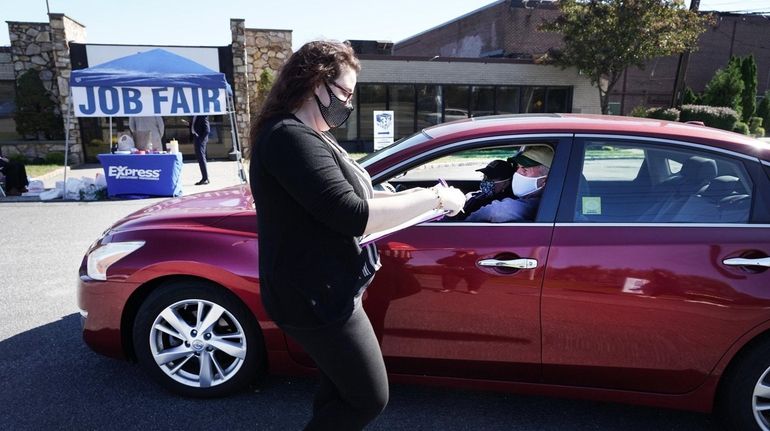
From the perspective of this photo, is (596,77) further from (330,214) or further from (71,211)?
A: (330,214)

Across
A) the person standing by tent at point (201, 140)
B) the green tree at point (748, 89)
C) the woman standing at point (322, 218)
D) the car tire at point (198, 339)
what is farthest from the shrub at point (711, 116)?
the woman standing at point (322, 218)

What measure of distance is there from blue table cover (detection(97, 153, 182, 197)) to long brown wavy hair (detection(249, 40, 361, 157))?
8605mm

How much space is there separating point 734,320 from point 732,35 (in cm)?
3639

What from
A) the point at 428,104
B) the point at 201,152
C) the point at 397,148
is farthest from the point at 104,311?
the point at 428,104

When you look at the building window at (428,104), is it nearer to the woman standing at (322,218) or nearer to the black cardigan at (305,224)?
the woman standing at (322,218)

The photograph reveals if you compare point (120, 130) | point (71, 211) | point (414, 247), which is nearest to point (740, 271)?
point (414, 247)

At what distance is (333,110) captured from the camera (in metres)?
1.68

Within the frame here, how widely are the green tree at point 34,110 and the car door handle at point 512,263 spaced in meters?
16.1

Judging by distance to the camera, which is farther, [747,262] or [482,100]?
[482,100]

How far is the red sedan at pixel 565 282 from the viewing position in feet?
7.70

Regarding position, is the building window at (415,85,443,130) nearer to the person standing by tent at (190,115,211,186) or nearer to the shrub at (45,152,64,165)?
the person standing by tent at (190,115,211,186)

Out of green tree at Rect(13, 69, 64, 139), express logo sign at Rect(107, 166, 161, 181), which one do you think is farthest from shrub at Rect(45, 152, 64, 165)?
express logo sign at Rect(107, 166, 161, 181)

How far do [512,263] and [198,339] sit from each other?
1731 mm

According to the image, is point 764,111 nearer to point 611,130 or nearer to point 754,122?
point 754,122
